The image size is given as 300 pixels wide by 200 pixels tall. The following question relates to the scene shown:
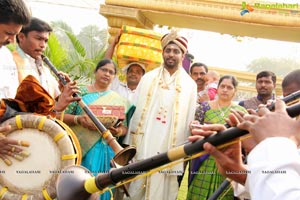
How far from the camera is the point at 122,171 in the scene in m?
1.96

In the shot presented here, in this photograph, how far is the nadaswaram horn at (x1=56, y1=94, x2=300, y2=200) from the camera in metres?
1.69

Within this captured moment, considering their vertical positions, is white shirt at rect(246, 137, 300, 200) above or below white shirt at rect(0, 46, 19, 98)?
below

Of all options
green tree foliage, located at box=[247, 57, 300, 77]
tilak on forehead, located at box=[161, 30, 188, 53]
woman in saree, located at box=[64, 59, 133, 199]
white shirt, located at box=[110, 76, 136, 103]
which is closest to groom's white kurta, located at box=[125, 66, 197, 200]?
woman in saree, located at box=[64, 59, 133, 199]

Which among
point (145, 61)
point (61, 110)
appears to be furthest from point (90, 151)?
point (145, 61)

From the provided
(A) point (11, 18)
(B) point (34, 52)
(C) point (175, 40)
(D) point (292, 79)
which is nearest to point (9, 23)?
(A) point (11, 18)

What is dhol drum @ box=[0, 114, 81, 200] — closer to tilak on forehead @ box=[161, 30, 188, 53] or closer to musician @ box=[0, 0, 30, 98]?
musician @ box=[0, 0, 30, 98]

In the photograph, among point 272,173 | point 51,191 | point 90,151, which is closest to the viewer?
point 272,173

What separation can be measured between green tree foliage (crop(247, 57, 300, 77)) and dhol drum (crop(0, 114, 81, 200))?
8369 cm

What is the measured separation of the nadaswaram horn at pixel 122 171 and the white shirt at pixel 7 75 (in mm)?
A: 1582

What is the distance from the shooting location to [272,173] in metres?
1.32

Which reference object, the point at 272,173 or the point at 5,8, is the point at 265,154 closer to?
the point at 272,173

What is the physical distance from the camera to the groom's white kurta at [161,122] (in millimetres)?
4777

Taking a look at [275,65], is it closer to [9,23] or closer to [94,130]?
[94,130]

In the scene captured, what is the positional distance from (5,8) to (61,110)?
148 cm
